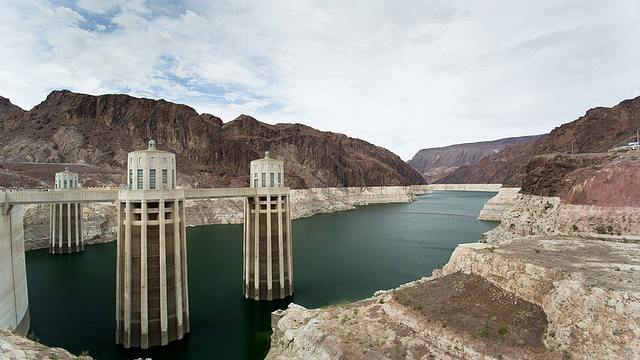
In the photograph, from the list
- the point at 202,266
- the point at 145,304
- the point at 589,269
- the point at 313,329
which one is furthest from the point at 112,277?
the point at 589,269

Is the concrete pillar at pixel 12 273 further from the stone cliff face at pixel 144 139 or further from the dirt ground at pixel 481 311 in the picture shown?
the stone cliff face at pixel 144 139

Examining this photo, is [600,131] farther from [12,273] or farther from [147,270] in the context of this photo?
[12,273]

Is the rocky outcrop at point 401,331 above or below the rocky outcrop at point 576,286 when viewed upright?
below

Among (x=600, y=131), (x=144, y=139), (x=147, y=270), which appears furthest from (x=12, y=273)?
(x=600, y=131)

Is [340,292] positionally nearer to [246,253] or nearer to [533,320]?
[246,253]

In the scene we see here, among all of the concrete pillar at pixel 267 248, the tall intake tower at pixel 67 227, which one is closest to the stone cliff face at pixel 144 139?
the tall intake tower at pixel 67 227
